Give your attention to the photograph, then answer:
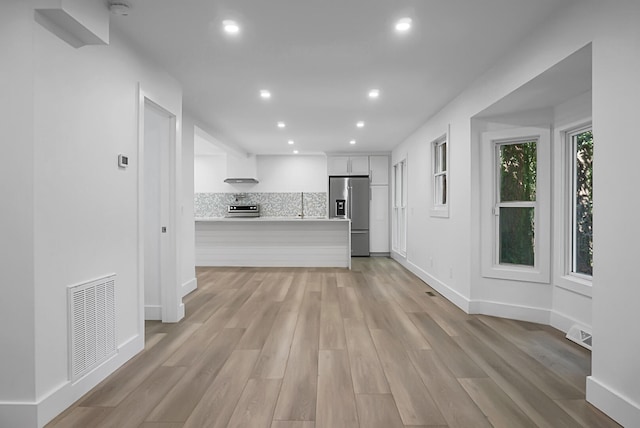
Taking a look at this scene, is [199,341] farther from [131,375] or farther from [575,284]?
[575,284]

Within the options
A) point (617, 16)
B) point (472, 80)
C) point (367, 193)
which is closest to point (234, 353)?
point (617, 16)

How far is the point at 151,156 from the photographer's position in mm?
3869

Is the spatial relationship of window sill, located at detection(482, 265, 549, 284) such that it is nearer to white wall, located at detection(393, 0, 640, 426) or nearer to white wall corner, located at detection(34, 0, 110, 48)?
white wall, located at detection(393, 0, 640, 426)

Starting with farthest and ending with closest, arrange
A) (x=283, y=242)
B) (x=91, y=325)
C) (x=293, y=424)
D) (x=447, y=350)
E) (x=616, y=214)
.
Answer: (x=283, y=242)
(x=447, y=350)
(x=91, y=325)
(x=616, y=214)
(x=293, y=424)

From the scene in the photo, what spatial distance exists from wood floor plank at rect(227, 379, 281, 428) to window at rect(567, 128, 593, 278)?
285 cm

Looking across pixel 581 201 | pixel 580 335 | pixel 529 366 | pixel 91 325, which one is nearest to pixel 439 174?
pixel 581 201

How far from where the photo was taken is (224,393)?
228 centimetres

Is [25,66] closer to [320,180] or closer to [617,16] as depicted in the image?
[617,16]

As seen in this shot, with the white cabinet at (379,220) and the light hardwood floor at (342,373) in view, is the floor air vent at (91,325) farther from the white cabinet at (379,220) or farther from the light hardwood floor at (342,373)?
the white cabinet at (379,220)

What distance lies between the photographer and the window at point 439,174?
5309 millimetres

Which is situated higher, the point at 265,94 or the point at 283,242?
the point at 265,94

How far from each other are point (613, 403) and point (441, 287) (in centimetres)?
299

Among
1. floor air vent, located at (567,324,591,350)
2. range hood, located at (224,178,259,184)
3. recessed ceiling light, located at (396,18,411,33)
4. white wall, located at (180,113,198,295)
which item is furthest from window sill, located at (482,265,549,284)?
range hood, located at (224,178,259,184)

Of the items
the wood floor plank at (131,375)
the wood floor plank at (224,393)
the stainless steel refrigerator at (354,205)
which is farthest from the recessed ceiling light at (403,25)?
the stainless steel refrigerator at (354,205)
